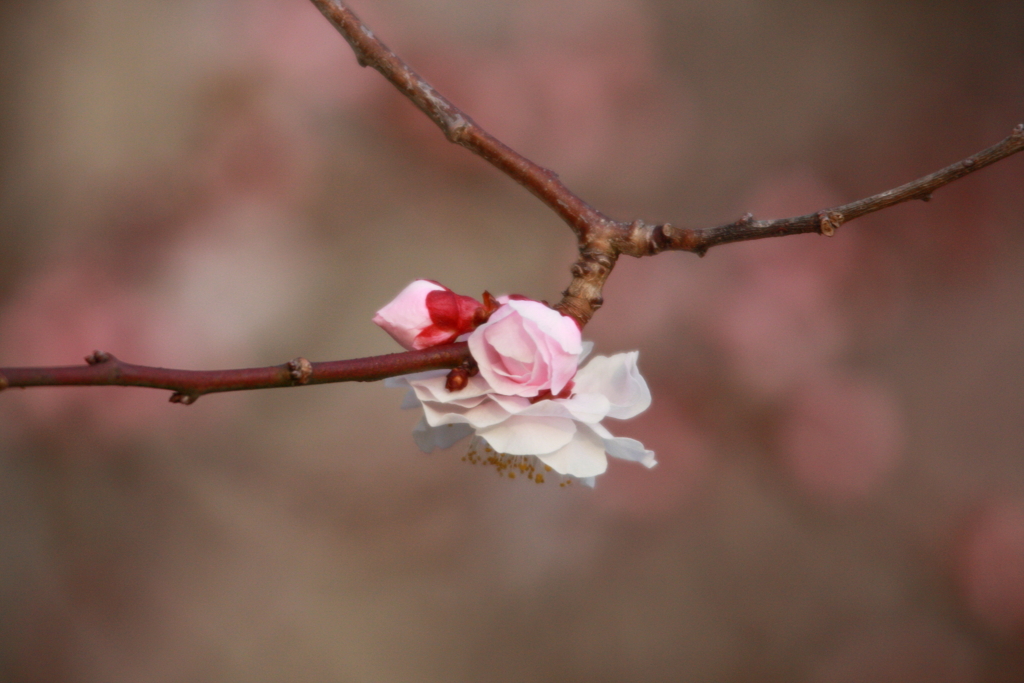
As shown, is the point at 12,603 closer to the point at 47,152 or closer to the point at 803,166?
the point at 47,152

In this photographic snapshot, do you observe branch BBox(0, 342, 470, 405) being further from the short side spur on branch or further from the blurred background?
the blurred background

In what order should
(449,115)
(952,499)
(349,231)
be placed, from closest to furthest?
(449,115) < (952,499) < (349,231)

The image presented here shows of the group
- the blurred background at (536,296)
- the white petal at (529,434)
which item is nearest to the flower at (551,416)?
the white petal at (529,434)

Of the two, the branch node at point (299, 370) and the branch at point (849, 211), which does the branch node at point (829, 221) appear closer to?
the branch at point (849, 211)

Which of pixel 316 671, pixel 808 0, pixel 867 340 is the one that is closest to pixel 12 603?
pixel 316 671

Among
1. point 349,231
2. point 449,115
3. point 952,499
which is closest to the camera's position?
point 449,115

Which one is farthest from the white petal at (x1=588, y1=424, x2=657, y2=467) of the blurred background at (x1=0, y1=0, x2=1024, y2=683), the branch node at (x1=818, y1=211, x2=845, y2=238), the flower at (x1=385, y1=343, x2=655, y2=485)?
the blurred background at (x1=0, y1=0, x2=1024, y2=683)

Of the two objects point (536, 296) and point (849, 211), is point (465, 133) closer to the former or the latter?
point (849, 211)

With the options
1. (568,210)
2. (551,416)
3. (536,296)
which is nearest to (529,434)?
(551,416)
